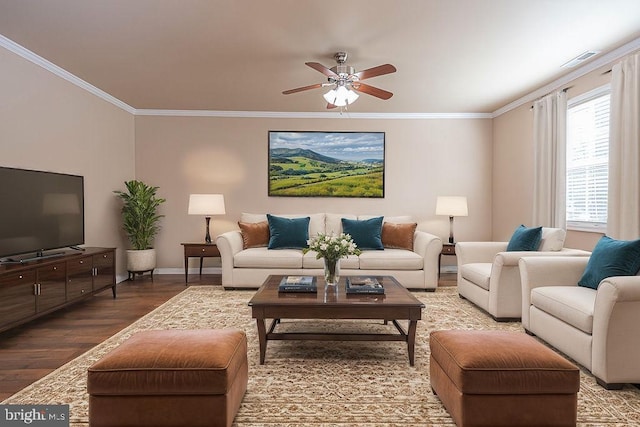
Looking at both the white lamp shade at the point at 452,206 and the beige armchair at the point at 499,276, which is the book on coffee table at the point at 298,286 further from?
the white lamp shade at the point at 452,206

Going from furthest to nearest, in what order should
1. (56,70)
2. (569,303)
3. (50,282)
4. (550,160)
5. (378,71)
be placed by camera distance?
(550,160) < (56,70) < (50,282) < (378,71) < (569,303)

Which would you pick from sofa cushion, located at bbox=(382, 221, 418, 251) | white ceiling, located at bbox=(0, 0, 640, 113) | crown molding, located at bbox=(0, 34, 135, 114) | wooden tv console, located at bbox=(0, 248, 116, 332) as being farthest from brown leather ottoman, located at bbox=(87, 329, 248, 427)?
sofa cushion, located at bbox=(382, 221, 418, 251)

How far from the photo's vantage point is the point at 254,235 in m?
5.48

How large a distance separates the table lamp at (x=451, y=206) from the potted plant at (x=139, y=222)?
4081mm

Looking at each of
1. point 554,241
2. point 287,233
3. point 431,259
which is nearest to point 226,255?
point 287,233

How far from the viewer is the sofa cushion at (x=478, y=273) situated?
12.9ft

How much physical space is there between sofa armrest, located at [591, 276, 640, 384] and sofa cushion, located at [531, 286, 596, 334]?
0.14 meters

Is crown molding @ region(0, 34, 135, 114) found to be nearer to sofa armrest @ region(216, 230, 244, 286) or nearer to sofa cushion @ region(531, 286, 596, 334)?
sofa armrest @ region(216, 230, 244, 286)

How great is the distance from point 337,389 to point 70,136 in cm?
412

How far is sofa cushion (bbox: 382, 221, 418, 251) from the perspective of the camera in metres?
5.39

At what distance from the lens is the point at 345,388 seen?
2357mm

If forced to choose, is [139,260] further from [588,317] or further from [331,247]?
[588,317]

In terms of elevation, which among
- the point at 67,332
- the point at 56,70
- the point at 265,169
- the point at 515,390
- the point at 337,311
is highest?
the point at 56,70

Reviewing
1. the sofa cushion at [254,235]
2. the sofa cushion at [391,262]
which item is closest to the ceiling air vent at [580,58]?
the sofa cushion at [391,262]
